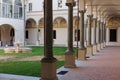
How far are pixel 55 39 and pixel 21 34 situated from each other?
649 centimetres

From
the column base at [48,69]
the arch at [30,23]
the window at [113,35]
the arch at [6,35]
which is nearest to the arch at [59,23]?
the arch at [30,23]

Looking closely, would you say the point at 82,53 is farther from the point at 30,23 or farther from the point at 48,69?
the point at 30,23

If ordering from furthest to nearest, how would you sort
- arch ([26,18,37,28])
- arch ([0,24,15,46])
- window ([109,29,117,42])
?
1. arch ([26,18,37,28])
2. window ([109,29,117,42])
3. arch ([0,24,15,46])

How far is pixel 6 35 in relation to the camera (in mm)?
47750

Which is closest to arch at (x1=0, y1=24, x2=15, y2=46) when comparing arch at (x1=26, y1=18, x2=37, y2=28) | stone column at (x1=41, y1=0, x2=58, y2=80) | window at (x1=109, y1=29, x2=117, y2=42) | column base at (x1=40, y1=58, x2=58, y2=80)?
arch at (x1=26, y1=18, x2=37, y2=28)

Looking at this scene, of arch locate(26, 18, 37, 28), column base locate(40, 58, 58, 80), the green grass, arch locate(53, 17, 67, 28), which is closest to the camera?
column base locate(40, 58, 58, 80)

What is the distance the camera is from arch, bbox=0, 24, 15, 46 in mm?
47156

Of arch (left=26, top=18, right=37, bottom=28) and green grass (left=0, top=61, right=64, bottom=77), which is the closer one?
green grass (left=0, top=61, right=64, bottom=77)

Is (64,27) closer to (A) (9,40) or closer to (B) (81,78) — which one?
(A) (9,40)

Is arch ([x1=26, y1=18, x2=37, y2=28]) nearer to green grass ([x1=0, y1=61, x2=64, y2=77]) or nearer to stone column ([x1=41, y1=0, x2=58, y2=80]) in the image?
green grass ([x1=0, y1=61, x2=64, y2=77])

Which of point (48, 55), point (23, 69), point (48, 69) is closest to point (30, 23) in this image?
point (23, 69)

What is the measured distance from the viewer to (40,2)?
5028 centimetres

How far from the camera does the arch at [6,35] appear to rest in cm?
4716

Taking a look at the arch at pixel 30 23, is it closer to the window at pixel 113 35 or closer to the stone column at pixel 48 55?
the window at pixel 113 35
